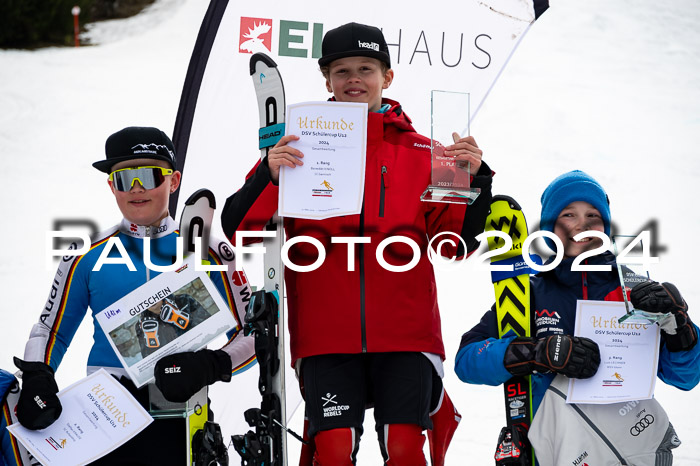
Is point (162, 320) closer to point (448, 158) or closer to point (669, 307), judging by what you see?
point (448, 158)

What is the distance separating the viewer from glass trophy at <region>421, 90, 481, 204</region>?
9.48 ft

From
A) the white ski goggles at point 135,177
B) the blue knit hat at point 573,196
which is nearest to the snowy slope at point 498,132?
the white ski goggles at point 135,177

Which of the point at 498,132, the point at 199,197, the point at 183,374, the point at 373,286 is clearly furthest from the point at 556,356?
the point at 498,132

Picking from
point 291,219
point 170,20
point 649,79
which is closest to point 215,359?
point 291,219

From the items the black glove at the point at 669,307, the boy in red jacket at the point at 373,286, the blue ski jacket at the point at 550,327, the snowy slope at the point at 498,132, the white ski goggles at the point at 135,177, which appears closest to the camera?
the black glove at the point at 669,307

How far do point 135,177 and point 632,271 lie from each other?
167cm

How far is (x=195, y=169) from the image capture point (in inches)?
163

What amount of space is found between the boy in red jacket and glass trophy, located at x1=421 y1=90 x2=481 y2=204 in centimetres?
4

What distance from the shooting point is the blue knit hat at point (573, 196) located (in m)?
3.12

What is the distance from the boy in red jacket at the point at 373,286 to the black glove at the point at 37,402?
0.77 m

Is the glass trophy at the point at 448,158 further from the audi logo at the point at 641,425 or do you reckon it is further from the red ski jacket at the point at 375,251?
the audi logo at the point at 641,425

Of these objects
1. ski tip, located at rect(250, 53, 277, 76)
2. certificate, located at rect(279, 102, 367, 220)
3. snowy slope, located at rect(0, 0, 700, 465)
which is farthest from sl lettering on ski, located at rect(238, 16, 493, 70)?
certificate, located at rect(279, 102, 367, 220)

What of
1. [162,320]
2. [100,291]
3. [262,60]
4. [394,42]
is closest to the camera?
[162,320]

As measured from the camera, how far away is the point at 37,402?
275cm
